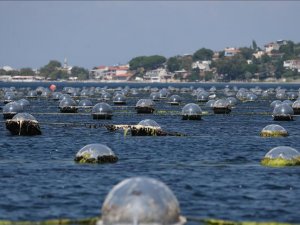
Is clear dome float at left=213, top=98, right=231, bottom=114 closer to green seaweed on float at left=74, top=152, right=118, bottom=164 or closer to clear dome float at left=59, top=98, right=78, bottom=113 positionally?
clear dome float at left=59, top=98, right=78, bottom=113

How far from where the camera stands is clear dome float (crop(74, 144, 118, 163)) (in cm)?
4959

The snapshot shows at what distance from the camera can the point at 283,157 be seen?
48844 millimetres

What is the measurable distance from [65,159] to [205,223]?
24.4 m

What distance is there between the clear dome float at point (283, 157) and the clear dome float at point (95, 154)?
8.76 m

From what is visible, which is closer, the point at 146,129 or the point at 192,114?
the point at 146,129

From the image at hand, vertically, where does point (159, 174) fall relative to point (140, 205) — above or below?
below

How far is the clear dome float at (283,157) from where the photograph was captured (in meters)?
48.6

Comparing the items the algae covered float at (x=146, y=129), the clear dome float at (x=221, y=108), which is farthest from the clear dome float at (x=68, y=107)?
the algae covered float at (x=146, y=129)

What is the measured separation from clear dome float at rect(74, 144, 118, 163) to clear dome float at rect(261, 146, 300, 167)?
28.7 ft

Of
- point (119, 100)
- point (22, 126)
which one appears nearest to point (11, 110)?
point (22, 126)

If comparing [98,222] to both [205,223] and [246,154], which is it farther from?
[246,154]

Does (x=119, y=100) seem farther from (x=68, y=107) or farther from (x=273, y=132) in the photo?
(x=273, y=132)

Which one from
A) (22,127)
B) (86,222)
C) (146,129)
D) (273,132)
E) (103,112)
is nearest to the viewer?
(86,222)

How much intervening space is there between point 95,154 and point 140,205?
2302 centimetres
